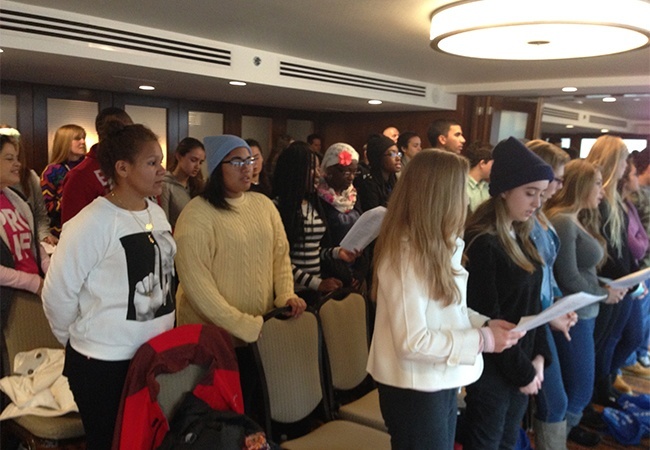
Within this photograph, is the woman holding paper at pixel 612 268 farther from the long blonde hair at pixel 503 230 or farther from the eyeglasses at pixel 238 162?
the eyeglasses at pixel 238 162

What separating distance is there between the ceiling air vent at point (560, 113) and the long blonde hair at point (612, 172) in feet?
17.8

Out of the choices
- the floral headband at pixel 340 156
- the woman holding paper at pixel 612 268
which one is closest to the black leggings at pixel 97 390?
the floral headband at pixel 340 156

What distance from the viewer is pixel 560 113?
8.34 metres

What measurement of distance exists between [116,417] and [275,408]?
521 mm

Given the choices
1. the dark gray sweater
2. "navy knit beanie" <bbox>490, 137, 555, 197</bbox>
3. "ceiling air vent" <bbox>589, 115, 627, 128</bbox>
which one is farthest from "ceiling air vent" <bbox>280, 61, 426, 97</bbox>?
"ceiling air vent" <bbox>589, 115, 627, 128</bbox>

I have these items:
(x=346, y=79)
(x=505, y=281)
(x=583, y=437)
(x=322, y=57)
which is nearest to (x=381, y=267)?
(x=505, y=281)

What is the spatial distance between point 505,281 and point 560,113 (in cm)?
759

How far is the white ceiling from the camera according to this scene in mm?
2734

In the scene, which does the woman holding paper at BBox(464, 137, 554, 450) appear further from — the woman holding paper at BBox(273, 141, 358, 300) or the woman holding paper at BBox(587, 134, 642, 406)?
the woman holding paper at BBox(587, 134, 642, 406)

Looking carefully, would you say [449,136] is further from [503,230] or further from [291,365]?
[291,365]

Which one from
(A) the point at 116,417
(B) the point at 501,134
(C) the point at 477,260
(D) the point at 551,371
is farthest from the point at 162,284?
(B) the point at 501,134

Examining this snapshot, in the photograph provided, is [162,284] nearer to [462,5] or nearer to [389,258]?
[389,258]

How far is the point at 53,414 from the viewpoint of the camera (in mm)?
1805

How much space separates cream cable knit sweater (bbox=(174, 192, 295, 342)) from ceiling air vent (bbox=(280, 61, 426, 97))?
227 cm
